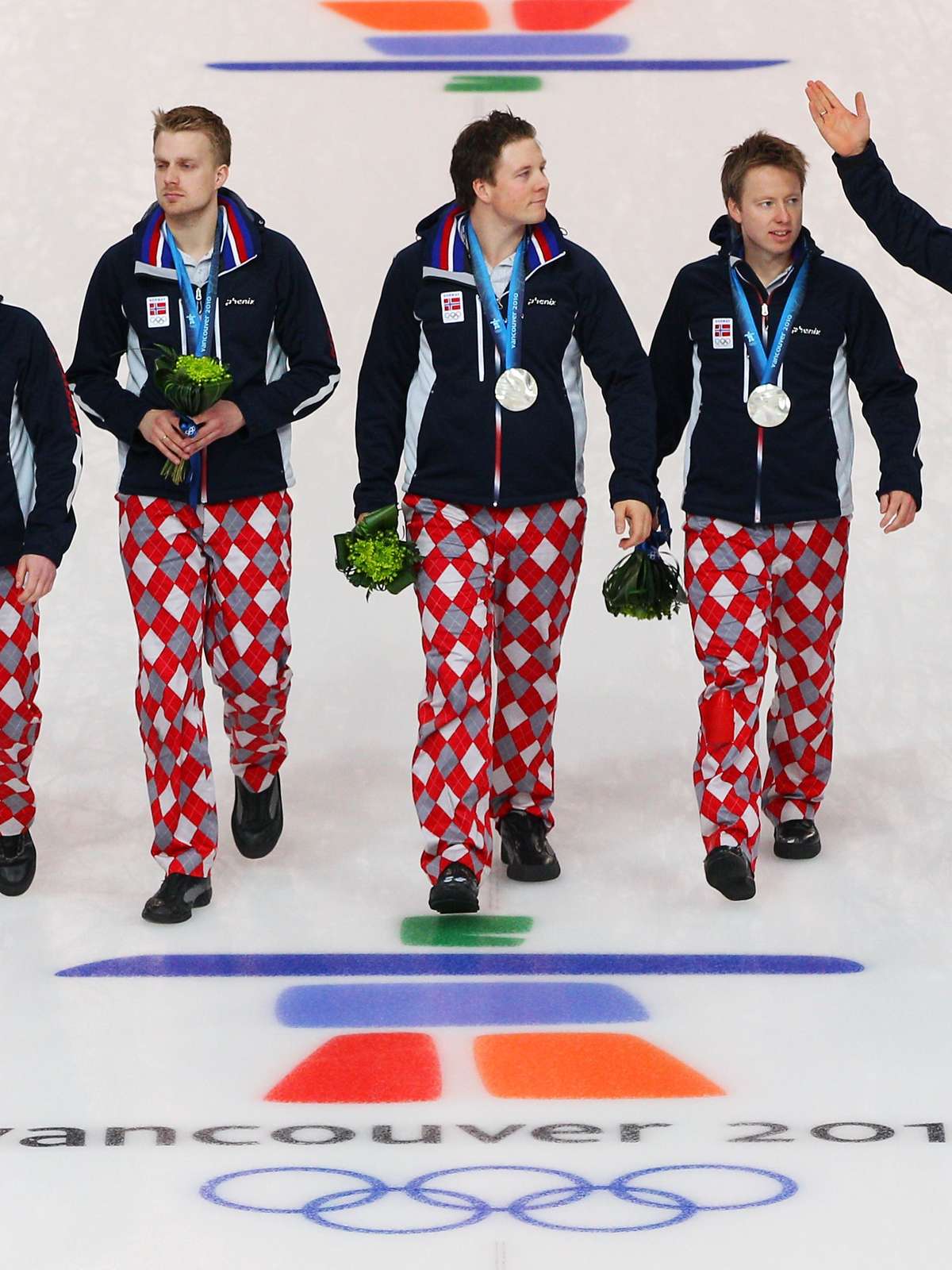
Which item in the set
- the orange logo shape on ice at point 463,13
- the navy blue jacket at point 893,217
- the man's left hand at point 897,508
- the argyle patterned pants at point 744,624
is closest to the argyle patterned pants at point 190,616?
the argyle patterned pants at point 744,624

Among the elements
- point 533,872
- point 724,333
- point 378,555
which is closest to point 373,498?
point 378,555

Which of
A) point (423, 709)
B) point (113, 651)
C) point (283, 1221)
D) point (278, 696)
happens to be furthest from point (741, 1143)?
point (113, 651)

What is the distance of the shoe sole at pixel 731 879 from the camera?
5.53 m

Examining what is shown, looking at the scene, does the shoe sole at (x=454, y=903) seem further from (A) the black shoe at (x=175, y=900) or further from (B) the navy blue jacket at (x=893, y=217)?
(B) the navy blue jacket at (x=893, y=217)

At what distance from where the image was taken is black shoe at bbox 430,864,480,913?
5.51m

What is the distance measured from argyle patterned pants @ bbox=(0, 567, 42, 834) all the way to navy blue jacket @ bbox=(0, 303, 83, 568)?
12 centimetres

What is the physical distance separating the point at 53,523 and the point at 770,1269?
2.63 m

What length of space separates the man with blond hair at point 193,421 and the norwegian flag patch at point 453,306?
0.33 meters

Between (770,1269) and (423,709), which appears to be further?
(423,709)

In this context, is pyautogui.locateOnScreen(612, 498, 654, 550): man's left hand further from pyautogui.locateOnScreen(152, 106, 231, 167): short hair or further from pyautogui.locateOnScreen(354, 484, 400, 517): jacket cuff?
pyautogui.locateOnScreen(152, 106, 231, 167): short hair

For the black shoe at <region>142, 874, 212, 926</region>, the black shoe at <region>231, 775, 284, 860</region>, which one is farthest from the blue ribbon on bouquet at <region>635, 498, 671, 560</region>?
the black shoe at <region>142, 874, 212, 926</region>

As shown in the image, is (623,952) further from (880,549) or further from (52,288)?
(52,288)

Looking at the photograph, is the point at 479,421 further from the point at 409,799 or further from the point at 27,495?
the point at 409,799

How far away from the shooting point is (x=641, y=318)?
28.7 ft
